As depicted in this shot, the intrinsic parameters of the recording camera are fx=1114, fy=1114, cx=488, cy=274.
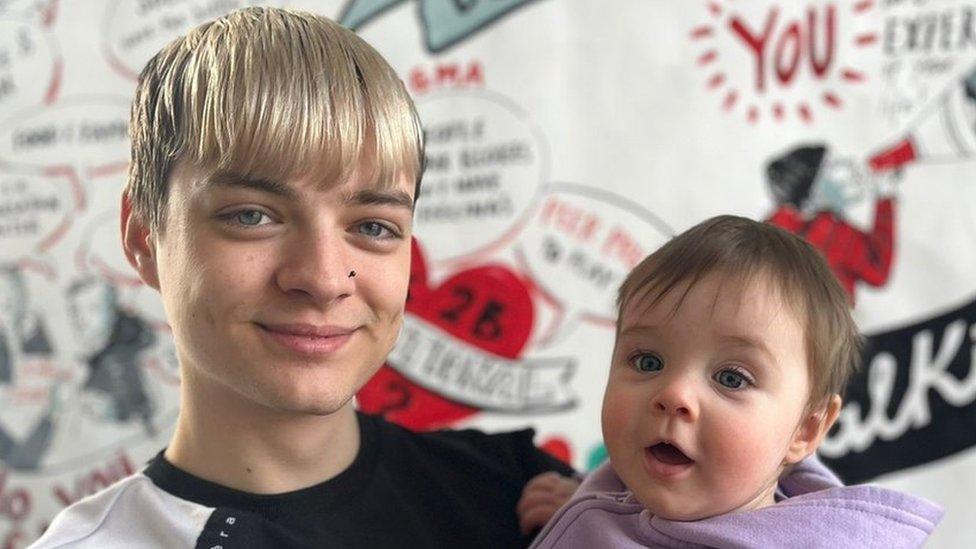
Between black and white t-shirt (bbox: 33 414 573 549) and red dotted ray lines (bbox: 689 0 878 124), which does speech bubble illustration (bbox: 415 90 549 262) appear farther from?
black and white t-shirt (bbox: 33 414 573 549)

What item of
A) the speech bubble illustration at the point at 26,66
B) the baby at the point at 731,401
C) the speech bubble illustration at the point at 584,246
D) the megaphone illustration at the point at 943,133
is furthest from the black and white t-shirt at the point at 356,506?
the speech bubble illustration at the point at 26,66

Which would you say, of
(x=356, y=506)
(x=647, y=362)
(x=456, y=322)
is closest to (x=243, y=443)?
(x=356, y=506)

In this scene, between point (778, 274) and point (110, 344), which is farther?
point (110, 344)

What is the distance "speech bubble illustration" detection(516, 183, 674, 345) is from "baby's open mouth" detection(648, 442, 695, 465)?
0.81 meters

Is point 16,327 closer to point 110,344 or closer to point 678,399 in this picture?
point 110,344

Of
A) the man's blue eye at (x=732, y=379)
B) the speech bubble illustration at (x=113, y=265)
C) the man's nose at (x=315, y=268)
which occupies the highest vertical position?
the man's nose at (x=315, y=268)

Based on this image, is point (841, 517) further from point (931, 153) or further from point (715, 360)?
point (931, 153)

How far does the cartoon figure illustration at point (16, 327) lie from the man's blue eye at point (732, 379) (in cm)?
129

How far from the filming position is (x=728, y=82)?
1716mm

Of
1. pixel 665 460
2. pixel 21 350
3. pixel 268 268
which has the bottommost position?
pixel 21 350

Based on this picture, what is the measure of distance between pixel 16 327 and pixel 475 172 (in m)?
0.80

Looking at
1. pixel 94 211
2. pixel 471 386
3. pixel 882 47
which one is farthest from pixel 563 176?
pixel 94 211

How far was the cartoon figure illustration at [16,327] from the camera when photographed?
1.84 metres

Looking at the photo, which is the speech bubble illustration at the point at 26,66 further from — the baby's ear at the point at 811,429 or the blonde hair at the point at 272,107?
the baby's ear at the point at 811,429
